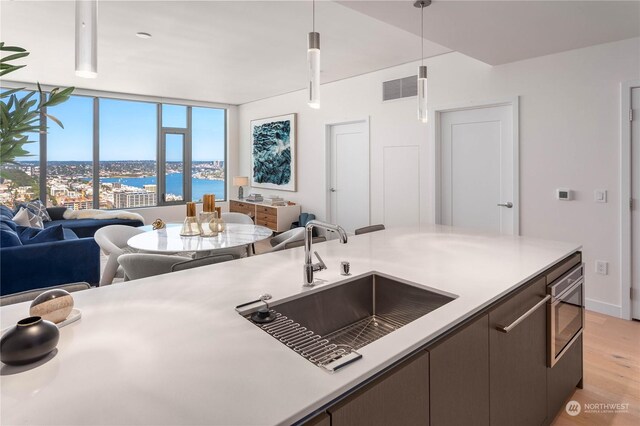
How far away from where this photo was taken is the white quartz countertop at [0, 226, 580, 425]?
0.74 meters

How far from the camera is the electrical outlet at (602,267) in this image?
3444 millimetres

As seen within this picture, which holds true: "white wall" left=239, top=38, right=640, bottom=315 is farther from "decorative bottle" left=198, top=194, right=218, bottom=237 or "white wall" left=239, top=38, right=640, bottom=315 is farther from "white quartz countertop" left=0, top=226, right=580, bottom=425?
"decorative bottle" left=198, top=194, right=218, bottom=237

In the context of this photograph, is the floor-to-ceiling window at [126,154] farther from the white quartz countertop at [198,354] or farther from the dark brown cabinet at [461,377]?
the dark brown cabinet at [461,377]

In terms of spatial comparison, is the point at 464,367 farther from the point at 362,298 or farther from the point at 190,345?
the point at 190,345

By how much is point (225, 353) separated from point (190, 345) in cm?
11

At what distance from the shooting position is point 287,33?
374 cm

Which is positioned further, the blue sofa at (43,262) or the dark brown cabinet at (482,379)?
the blue sofa at (43,262)

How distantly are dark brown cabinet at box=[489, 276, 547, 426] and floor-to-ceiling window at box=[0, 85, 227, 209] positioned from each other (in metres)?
6.68

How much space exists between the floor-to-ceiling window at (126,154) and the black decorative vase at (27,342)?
20.1ft

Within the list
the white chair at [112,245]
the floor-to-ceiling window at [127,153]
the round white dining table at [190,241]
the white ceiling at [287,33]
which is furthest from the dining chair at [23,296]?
the floor-to-ceiling window at [127,153]

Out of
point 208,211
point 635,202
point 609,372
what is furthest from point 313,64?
point 635,202

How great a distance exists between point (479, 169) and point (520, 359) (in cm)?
306

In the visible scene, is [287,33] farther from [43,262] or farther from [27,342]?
[27,342]

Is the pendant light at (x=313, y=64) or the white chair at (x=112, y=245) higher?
the pendant light at (x=313, y=64)
